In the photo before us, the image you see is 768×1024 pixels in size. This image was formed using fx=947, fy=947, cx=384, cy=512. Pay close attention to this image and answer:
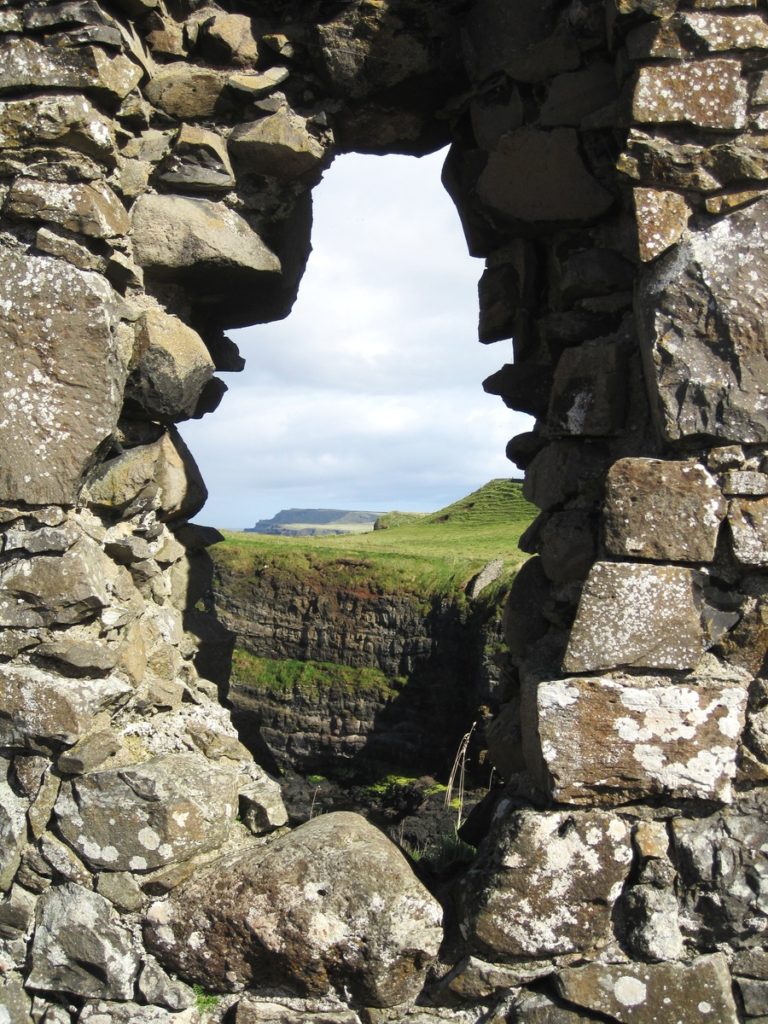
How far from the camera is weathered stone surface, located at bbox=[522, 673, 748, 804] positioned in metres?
2.72

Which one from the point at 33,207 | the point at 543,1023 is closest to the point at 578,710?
the point at 543,1023

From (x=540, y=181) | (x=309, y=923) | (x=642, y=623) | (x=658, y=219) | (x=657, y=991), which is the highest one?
(x=540, y=181)

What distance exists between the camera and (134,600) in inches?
132

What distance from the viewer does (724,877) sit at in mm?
2691

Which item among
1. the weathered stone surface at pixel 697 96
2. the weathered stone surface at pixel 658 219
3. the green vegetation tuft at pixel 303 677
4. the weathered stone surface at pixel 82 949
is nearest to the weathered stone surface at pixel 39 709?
the weathered stone surface at pixel 82 949

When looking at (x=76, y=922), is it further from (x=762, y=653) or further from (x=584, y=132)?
(x=584, y=132)

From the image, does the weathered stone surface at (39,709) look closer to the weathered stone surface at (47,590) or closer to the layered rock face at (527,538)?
the layered rock face at (527,538)

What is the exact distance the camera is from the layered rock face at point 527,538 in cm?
273

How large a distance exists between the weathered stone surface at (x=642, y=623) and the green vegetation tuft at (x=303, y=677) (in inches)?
391

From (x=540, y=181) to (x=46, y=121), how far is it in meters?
1.67

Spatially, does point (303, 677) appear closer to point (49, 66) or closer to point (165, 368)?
point (165, 368)

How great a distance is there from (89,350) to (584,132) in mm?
1846

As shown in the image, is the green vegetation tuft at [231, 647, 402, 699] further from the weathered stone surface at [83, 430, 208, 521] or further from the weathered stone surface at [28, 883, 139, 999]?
the weathered stone surface at [28, 883, 139, 999]

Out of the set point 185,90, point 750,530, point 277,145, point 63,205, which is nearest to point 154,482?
point 63,205
